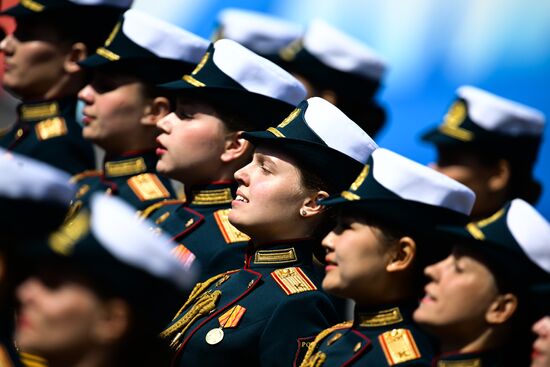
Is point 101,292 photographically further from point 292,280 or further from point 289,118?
point 289,118

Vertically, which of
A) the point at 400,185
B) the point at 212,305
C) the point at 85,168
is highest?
the point at 400,185

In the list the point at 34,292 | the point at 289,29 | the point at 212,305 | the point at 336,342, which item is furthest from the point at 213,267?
the point at 289,29

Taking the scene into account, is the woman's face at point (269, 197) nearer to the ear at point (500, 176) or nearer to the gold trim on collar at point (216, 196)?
the gold trim on collar at point (216, 196)

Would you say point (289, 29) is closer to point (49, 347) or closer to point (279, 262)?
point (279, 262)

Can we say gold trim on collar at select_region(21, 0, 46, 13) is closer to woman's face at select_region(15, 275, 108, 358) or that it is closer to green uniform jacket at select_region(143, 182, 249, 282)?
green uniform jacket at select_region(143, 182, 249, 282)

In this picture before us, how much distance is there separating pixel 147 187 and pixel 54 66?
1.38m

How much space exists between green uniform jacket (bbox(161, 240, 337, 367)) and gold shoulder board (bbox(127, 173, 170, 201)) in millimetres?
1526

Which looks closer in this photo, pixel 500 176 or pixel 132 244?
pixel 132 244

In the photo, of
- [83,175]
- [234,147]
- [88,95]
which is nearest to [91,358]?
[234,147]

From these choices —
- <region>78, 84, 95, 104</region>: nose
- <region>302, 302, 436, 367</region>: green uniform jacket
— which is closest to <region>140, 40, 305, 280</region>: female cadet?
<region>78, 84, 95, 104</region>: nose

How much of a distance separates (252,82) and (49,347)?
3215 mm

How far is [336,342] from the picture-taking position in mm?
6176

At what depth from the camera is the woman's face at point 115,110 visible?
8336 millimetres

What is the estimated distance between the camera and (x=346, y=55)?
9750 millimetres
